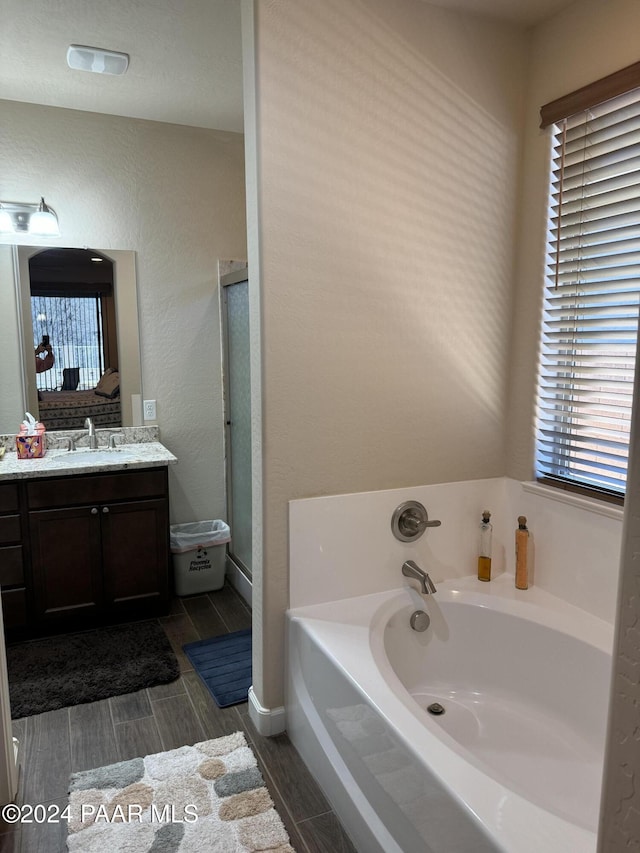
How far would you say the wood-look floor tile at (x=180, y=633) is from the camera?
9.34ft

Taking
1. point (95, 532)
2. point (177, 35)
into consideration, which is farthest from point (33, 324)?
point (177, 35)

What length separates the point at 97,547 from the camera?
307 cm

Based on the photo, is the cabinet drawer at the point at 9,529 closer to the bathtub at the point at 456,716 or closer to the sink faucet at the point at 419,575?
the bathtub at the point at 456,716

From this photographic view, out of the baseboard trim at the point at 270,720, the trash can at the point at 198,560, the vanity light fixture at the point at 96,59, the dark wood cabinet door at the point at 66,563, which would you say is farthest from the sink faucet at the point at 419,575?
the vanity light fixture at the point at 96,59

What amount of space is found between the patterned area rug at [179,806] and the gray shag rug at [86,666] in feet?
1.64

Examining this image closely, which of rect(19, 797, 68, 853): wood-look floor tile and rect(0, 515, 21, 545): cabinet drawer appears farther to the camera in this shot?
rect(0, 515, 21, 545): cabinet drawer

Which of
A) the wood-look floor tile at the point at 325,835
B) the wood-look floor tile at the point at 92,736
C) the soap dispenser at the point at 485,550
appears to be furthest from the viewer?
the soap dispenser at the point at 485,550

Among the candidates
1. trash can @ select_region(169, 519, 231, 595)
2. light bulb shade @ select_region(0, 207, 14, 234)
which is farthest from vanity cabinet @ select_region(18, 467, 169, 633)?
light bulb shade @ select_region(0, 207, 14, 234)

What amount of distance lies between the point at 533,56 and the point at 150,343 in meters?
2.39

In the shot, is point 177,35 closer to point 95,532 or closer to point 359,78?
point 359,78

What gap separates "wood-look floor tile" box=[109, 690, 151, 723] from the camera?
2420 millimetres

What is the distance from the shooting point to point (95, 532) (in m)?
3.05

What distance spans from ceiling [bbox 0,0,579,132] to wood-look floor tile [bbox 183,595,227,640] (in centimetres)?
272

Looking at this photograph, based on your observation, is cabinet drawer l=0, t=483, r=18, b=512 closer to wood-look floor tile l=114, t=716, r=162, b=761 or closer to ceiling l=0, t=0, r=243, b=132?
wood-look floor tile l=114, t=716, r=162, b=761
